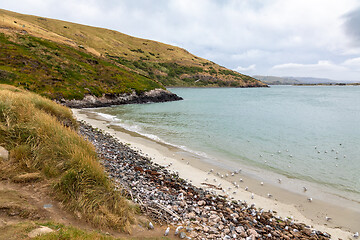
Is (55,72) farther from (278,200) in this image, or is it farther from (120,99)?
(278,200)

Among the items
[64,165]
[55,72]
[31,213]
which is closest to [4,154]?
[64,165]

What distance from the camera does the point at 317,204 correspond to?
10719mm

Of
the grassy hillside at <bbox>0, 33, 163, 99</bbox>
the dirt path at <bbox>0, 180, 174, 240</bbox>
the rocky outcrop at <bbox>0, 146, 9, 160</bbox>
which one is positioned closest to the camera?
the dirt path at <bbox>0, 180, 174, 240</bbox>

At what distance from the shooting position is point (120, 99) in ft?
197

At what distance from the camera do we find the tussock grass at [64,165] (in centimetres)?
610

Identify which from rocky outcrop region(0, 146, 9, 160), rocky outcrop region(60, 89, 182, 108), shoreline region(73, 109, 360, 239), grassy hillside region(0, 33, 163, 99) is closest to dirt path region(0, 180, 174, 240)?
rocky outcrop region(0, 146, 9, 160)

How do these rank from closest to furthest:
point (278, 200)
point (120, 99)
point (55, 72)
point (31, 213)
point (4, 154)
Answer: point (31, 213) → point (4, 154) → point (278, 200) → point (55, 72) → point (120, 99)

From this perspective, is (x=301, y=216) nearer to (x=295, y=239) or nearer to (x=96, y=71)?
(x=295, y=239)

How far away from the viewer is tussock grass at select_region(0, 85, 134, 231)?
6.10 meters

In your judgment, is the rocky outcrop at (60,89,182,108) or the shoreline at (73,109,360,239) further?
the rocky outcrop at (60,89,182,108)

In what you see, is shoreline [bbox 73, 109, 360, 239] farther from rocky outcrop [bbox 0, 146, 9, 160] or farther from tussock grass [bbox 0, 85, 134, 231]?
rocky outcrop [bbox 0, 146, 9, 160]

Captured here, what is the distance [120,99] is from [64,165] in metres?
55.3

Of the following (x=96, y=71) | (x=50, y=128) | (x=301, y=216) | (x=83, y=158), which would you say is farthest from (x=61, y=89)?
(x=301, y=216)

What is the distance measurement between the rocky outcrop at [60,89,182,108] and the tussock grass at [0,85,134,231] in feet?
135
